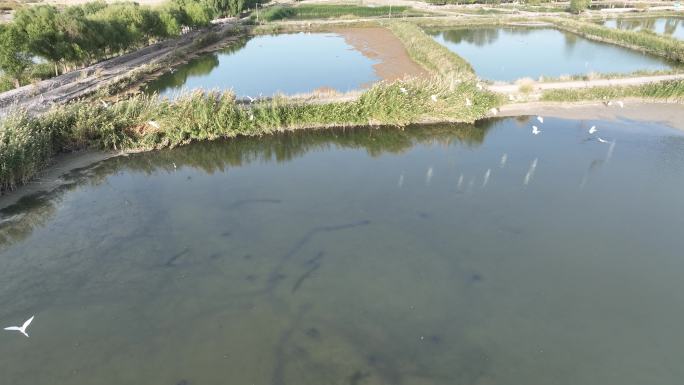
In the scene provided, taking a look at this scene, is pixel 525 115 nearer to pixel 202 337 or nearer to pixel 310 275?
pixel 310 275

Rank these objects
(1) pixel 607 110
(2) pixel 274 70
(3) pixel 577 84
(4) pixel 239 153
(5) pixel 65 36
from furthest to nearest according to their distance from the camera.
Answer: (2) pixel 274 70 < (5) pixel 65 36 < (3) pixel 577 84 < (1) pixel 607 110 < (4) pixel 239 153

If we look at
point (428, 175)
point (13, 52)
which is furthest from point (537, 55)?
point (13, 52)

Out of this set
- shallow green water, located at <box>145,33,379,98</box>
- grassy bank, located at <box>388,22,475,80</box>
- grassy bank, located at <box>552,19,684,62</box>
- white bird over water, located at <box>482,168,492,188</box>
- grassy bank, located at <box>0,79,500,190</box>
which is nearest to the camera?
grassy bank, located at <box>0,79,500,190</box>

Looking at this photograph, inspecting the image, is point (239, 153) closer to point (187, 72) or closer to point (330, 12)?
point (187, 72)

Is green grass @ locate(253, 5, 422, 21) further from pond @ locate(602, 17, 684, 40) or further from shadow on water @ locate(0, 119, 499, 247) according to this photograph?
shadow on water @ locate(0, 119, 499, 247)

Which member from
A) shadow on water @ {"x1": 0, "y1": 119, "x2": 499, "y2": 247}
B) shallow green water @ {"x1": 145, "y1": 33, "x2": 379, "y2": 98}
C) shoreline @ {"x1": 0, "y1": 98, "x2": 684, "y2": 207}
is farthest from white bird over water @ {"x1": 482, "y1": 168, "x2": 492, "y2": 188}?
shallow green water @ {"x1": 145, "y1": 33, "x2": 379, "y2": 98}
